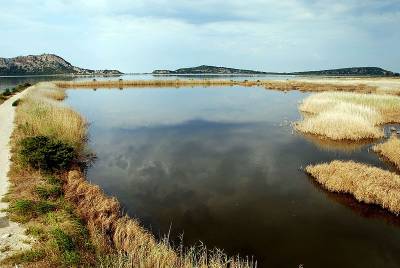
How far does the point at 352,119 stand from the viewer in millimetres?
30406

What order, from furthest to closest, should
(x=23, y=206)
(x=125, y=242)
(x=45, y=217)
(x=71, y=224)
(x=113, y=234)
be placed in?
(x=23, y=206) → (x=45, y=217) → (x=113, y=234) → (x=71, y=224) → (x=125, y=242)

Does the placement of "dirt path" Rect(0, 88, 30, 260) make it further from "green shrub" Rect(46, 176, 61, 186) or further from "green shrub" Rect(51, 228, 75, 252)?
"green shrub" Rect(46, 176, 61, 186)

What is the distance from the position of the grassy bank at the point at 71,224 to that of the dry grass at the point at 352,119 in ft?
65.4

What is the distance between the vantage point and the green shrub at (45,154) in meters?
16.9

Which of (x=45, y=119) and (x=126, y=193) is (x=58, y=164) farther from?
(x=45, y=119)

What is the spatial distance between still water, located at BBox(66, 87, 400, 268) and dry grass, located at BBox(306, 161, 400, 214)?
0.47 m

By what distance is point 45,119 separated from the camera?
24.9 meters

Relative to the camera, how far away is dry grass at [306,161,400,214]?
15062 mm

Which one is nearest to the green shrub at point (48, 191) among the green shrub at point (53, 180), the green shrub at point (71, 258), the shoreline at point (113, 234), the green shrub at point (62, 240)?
the shoreline at point (113, 234)

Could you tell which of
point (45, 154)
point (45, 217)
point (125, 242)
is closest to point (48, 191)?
point (45, 217)

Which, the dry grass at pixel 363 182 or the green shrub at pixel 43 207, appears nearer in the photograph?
the green shrub at pixel 43 207

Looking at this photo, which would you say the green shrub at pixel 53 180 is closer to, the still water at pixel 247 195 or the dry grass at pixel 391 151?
the still water at pixel 247 195

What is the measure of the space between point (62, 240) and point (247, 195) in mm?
9431

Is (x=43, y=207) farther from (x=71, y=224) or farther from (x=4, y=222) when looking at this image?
(x=71, y=224)
